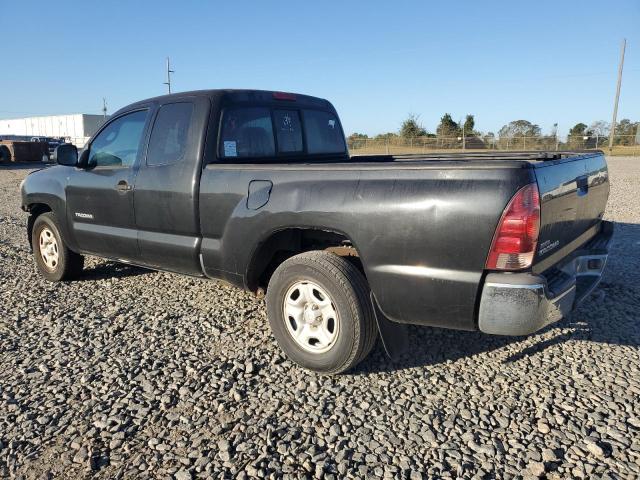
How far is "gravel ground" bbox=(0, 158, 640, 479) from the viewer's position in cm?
253

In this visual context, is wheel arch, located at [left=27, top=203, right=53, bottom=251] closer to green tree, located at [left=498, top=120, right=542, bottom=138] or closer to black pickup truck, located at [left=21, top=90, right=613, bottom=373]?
black pickup truck, located at [left=21, top=90, right=613, bottom=373]

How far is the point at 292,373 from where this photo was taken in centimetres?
347

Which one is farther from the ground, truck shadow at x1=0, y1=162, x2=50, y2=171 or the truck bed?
the truck bed

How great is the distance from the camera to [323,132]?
16.6 feet

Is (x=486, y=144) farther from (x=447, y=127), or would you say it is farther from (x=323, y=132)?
(x=323, y=132)

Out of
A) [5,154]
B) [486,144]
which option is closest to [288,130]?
[5,154]

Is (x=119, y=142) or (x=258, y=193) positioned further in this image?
(x=119, y=142)

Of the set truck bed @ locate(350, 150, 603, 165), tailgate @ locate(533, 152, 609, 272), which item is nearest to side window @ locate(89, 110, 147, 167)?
truck bed @ locate(350, 150, 603, 165)

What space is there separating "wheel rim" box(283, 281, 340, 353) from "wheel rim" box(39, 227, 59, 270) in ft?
11.0

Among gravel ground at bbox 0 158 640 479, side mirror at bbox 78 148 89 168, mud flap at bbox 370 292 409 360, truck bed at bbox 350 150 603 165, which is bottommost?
gravel ground at bbox 0 158 640 479

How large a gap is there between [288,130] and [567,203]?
2.44 m

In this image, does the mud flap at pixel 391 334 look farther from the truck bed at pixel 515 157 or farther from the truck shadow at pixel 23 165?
the truck shadow at pixel 23 165

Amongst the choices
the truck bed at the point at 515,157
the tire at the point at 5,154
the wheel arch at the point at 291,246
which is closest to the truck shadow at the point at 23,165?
the tire at the point at 5,154

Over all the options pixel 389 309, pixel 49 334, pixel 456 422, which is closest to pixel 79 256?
pixel 49 334
